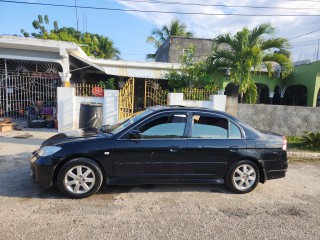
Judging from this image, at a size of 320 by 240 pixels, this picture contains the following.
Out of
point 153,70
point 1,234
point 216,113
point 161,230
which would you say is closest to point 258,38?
point 153,70

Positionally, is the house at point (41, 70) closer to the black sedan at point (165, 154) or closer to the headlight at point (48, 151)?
the black sedan at point (165, 154)

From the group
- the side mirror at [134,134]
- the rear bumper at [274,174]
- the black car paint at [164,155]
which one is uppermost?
the side mirror at [134,134]

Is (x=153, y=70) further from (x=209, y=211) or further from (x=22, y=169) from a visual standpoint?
(x=209, y=211)

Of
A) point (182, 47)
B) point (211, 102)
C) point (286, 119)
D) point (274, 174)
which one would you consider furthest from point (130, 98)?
point (182, 47)

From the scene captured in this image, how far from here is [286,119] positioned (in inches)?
400

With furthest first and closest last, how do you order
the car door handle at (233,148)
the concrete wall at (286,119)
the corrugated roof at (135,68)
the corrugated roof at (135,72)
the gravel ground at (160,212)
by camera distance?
the corrugated roof at (135,68) → the corrugated roof at (135,72) → the concrete wall at (286,119) → the car door handle at (233,148) → the gravel ground at (160,212)

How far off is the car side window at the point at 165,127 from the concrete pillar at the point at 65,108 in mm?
5704

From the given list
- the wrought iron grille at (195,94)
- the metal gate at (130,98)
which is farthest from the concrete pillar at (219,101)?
the metal gate at (130,98)

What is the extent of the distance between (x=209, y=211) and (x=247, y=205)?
721 mm

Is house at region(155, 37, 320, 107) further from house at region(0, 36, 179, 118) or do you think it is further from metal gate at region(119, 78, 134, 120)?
metal gate at region(119, 78, 134, 120)

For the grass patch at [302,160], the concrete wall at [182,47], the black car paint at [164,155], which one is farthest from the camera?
the concrete wall at [182,47]

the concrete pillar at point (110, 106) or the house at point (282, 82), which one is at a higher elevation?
the house at point (282, 82)

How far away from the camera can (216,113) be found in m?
4.80

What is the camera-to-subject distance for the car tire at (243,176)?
15.2 ft
